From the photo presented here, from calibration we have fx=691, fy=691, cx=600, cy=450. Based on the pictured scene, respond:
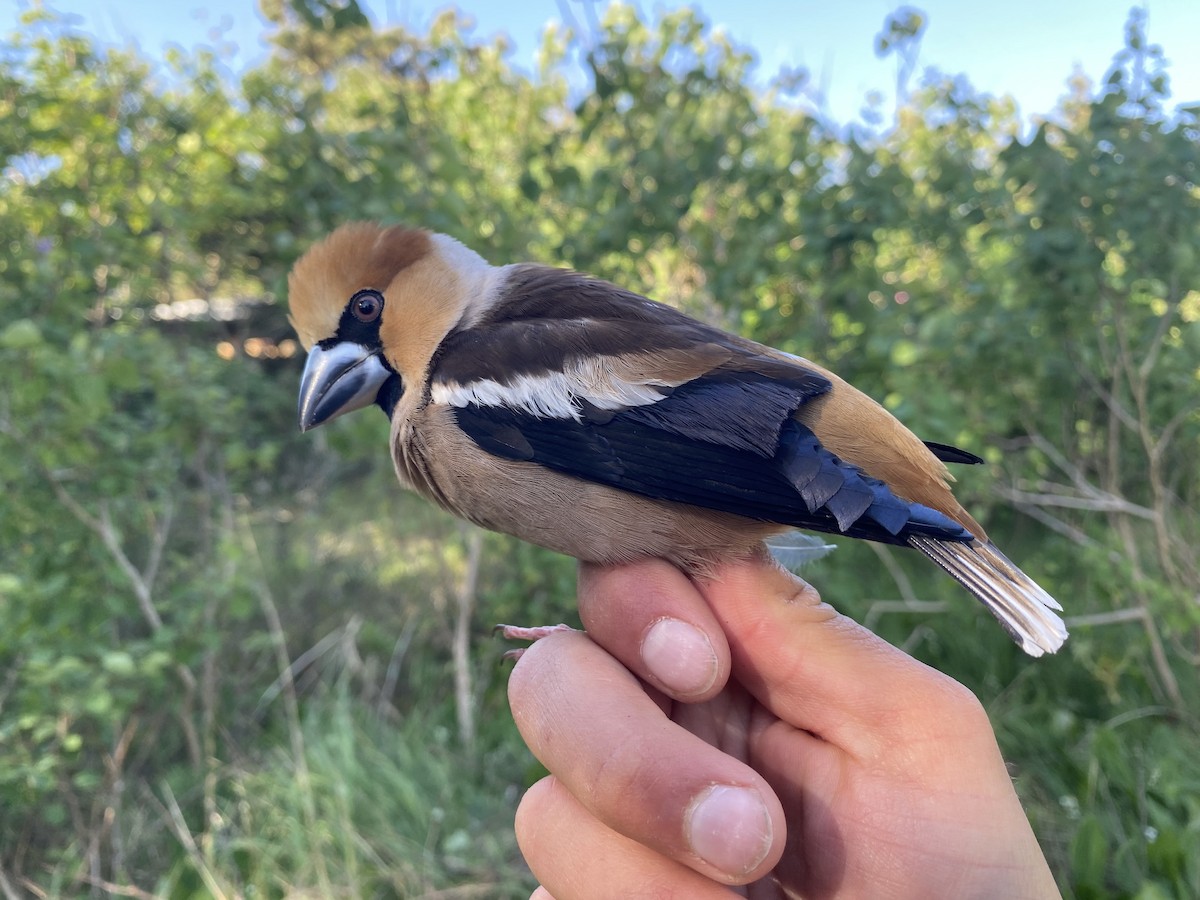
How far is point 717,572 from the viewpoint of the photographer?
1.70 m

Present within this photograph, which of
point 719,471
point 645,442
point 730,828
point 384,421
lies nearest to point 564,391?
point 645,442

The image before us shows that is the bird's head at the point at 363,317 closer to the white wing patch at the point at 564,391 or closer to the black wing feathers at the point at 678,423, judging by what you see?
the black wing feathers at the point at 678,423

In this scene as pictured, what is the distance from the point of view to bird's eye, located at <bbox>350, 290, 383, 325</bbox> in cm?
202

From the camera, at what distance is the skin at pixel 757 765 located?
1325 millimetres

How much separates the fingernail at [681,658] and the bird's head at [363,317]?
3.18ft

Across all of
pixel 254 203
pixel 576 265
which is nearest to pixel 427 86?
pixel 576 265

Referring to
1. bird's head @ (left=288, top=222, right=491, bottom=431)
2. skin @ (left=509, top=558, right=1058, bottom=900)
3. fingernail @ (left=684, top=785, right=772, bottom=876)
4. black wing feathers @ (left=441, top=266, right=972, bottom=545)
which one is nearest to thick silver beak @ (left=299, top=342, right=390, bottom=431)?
bird's head @ (left=288, top=222, right=491, bottom=431)

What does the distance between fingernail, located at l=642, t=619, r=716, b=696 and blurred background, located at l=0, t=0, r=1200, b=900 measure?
1.84m

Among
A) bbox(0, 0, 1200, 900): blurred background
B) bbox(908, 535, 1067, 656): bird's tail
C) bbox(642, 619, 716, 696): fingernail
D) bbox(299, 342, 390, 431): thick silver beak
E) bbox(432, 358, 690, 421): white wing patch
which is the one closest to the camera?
bbox(908, 535, 1067, 656): bird's tail

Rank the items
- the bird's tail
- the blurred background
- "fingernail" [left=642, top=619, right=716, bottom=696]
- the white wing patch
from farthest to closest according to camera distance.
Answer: the blurred background
the white wing patch
"fingernail" [left=642, top=619, right=716, bottom=696]
the bird's tail

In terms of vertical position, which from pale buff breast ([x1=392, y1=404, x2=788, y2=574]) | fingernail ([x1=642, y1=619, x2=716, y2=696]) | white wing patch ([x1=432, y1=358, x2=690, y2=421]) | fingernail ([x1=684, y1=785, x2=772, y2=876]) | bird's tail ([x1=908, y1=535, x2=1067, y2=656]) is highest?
white wing patch ([x1=432, y1=358, x2=690, y2=421])

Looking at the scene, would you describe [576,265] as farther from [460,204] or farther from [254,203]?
[254,203]

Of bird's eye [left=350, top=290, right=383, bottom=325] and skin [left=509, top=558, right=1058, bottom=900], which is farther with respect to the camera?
bird's eye [left=350, top=290, right=383, bottom=325]

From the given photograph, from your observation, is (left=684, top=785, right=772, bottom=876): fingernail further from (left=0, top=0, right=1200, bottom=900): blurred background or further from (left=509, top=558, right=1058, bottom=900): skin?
(left=0, top=0, right=1200, bottom=900): blurred background
